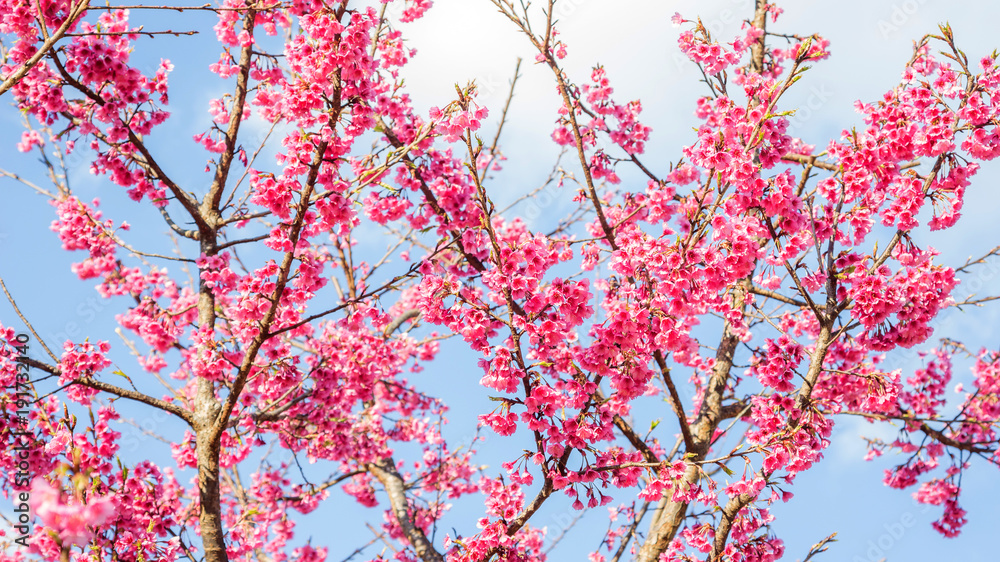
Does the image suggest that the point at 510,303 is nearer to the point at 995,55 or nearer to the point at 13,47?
the point at 995,55

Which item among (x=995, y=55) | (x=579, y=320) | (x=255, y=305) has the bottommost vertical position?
(x=579, y=320)

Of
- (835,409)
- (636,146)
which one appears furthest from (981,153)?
(636,146)

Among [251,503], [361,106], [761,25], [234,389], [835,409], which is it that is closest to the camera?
[361,106]

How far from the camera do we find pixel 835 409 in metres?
5.96

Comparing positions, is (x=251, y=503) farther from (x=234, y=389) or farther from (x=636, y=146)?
(x=636, y=146)

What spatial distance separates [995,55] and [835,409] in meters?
3.05

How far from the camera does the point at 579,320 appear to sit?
12.7 feet

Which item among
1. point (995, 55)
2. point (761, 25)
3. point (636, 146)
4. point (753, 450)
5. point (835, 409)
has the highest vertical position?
point (761, 25)

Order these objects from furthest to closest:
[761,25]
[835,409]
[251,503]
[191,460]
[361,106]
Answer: [251,503], [761,25], [191,460], [835,409], [361,106]

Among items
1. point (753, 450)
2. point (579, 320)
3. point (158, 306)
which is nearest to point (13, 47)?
point (158, 306)

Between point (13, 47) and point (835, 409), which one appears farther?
point (835, 409)

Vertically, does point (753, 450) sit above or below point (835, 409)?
below

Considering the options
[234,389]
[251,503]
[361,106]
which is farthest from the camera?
[251,503]

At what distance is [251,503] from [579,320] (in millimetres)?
6800
